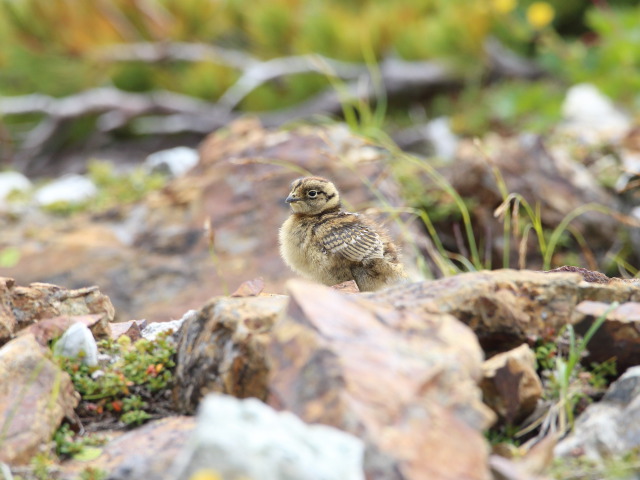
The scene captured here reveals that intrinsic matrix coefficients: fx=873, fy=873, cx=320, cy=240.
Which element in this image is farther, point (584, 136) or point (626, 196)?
point (584, 136)

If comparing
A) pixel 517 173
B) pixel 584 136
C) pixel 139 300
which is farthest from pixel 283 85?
pixel 139 300

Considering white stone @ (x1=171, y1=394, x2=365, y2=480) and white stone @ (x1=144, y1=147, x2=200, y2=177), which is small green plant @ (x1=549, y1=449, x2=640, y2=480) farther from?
white stone @ (x1=144, y1=147, x2=200, y2=177)

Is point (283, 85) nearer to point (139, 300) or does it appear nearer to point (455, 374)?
point (139, 300)

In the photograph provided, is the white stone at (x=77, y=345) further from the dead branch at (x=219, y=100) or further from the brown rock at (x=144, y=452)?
the dead branch at (x=219, y=100)

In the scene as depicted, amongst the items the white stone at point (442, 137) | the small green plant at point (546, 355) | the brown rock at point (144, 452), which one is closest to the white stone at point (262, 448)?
the brown rock at point (144, 452)

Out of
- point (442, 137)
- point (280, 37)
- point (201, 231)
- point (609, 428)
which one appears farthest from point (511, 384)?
point (280, 37)
